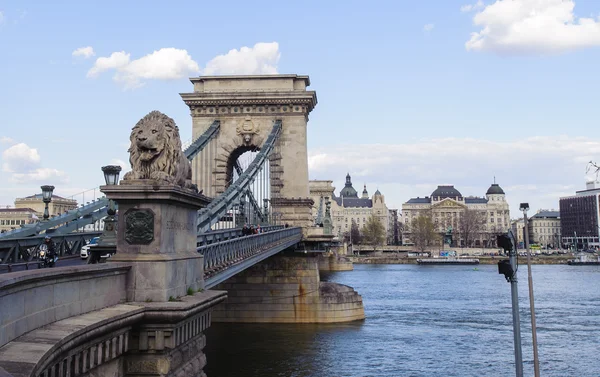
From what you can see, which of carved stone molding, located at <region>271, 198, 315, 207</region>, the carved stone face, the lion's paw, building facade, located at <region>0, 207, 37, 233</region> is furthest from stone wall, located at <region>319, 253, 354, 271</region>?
the lion's paw

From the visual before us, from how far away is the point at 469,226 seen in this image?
605 feet

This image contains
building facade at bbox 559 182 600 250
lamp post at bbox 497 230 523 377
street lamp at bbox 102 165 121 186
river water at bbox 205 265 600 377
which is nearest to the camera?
lamp post at bbox 497 230 523 377

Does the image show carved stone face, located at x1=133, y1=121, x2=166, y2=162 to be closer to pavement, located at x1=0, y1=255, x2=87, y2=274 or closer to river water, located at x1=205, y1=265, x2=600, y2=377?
pavement, located at x1=0, y1=255, x2=87, y2=274

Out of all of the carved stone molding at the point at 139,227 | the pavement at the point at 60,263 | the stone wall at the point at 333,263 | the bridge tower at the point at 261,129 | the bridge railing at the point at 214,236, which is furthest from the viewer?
the stone wall at the point at 333,263

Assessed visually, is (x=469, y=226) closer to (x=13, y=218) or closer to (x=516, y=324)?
(x=13, y=218)

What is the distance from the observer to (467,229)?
18312cm

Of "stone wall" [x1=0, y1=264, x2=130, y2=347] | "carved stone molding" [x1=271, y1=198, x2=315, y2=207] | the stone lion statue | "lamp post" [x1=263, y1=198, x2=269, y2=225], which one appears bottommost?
"stone wall" [x1=0, y1=264, x2=130, y2=347]

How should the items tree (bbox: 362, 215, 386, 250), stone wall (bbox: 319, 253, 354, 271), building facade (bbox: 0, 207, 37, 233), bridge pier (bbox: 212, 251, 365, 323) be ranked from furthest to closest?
tree (bbox: 362, 215, 386, 250), stone wall (bbox: 319, 253, 354, 271), building facade (bbox: 0, 207, 37, 233), bridge pier (bbox: 212, 251, 365, 323)

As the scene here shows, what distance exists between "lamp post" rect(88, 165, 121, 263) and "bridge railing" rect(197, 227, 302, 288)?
2.12 metres

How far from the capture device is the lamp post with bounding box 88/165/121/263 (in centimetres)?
1304

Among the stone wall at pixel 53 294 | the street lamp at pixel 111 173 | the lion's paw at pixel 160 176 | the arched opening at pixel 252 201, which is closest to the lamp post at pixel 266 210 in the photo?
the arched opening at pixel 252 201

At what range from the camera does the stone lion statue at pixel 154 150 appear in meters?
11.3

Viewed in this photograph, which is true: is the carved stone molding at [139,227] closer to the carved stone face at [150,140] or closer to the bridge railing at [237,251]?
the carved stone face at [150,140]

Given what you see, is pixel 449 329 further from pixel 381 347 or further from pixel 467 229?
pixel 467 229
